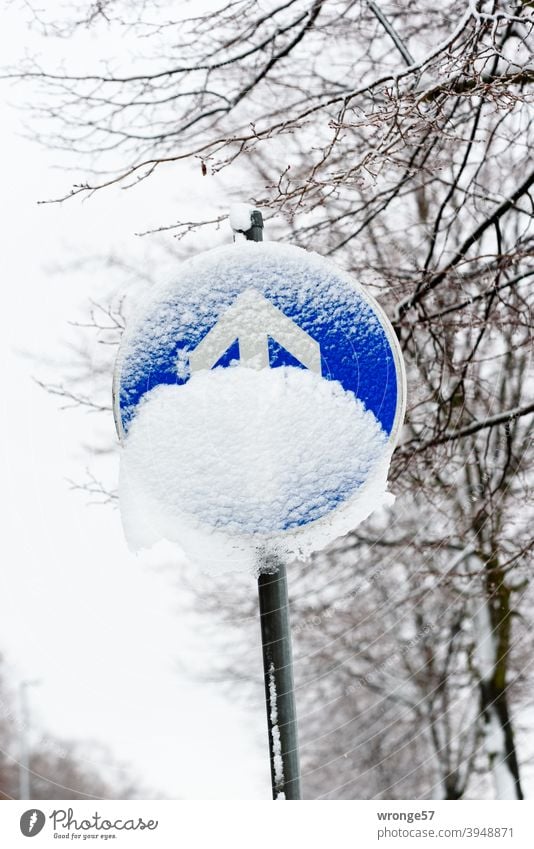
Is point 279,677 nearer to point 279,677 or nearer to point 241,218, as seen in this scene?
point 279,677

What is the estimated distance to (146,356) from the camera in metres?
1.81

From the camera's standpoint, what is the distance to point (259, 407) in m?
1.79

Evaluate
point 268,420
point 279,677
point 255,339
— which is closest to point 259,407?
point 268,420

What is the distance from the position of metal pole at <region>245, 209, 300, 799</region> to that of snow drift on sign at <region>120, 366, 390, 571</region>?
3.1 inches

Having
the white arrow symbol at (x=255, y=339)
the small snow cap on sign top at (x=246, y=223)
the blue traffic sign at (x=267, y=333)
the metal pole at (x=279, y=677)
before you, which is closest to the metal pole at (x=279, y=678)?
the metal pole at (x=279, y=677)

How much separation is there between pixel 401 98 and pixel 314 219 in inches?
51.5

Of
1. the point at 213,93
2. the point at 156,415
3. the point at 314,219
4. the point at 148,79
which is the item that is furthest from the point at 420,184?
the point at 156,415

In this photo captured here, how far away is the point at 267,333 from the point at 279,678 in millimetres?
739

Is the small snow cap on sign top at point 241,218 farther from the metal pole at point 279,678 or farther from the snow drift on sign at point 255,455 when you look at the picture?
the metal pole at point 279,678

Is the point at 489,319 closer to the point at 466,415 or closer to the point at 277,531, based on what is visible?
the point at 466,415

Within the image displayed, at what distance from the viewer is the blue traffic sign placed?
1.79 m

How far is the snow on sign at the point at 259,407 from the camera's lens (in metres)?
1.79

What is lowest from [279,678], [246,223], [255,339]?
[279,678]

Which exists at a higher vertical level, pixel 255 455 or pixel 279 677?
pixel 255 455
